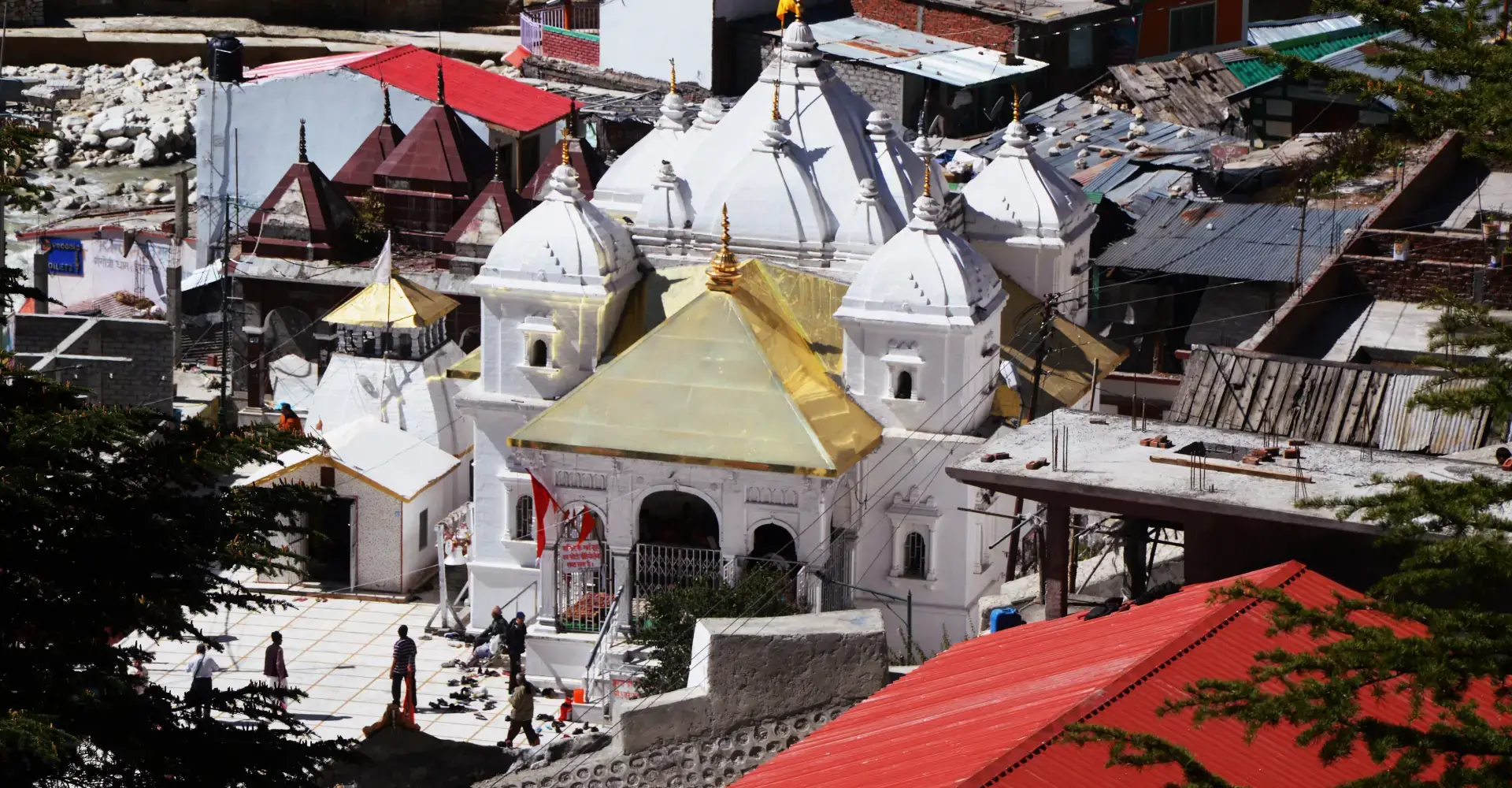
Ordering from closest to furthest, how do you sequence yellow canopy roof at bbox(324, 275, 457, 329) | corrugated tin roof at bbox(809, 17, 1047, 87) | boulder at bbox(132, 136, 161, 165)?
yellow canopy roof at bbox(324, 275, 457, 329)
corrugated tin roof at bbox(809, 17, 1047, 87)
boulder at bbox(132, 136, 161, 165)

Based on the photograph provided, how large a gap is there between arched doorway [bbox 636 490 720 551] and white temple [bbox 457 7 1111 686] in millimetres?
30

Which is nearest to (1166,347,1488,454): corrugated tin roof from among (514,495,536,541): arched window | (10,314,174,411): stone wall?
(514,495,536,541): arched window

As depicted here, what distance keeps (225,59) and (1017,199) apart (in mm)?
17470

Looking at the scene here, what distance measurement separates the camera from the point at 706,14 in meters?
55.5

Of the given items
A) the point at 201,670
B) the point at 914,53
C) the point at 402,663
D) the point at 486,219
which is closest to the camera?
the point at 201,670

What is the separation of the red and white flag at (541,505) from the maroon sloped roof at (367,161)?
12999 millimetres

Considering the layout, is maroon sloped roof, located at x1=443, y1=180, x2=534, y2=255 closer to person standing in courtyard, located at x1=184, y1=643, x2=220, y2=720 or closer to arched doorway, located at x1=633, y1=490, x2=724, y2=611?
arched doorway, located at x1=633, y1=490, x2=724, y2=611

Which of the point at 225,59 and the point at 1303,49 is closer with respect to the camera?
the point at 225,59

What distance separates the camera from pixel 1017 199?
3488 cm

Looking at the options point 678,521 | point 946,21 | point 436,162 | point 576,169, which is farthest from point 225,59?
point 678,521

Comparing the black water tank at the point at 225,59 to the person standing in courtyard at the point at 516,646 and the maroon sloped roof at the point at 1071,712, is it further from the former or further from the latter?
the maroon sloped roof at the point at 1071,712

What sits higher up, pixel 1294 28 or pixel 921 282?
pixel 1294 28

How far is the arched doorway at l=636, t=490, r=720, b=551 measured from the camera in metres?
31.4

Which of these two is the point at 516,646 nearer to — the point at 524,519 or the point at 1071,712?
the point at 524,519
